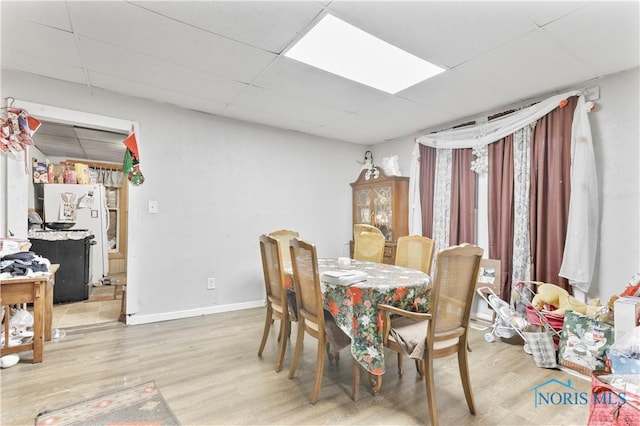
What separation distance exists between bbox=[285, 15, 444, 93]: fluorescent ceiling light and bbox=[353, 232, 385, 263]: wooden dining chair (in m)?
1.45

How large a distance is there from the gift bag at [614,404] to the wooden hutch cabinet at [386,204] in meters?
2.74

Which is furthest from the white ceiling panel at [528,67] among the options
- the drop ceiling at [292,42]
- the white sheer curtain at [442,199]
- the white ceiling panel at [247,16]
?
the white ceiling panel at [247,16]

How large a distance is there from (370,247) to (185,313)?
7.04 ft

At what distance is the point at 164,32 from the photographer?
2.04 m

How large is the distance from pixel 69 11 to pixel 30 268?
1803 millimetres

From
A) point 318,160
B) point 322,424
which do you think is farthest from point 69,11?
point 318,160

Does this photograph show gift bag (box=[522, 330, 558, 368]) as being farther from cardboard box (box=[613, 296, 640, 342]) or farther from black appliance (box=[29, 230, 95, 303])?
black appliance (box=[29, 230, 95, 303])

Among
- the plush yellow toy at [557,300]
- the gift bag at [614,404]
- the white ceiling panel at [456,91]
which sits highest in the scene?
the white ceiling panel at [456,91]

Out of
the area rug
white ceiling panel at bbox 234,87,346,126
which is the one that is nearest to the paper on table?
the area rug

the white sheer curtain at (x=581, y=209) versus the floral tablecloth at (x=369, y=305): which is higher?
the white sheer curtain at (x=581, y=209)

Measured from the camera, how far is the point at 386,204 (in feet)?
14.3

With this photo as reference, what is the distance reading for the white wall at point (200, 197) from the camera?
10.5ft

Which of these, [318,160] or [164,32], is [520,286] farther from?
[164,32]

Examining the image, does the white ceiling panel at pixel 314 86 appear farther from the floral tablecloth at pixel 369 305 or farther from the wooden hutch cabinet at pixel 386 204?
the floral tablecloth at pixel 369 305
